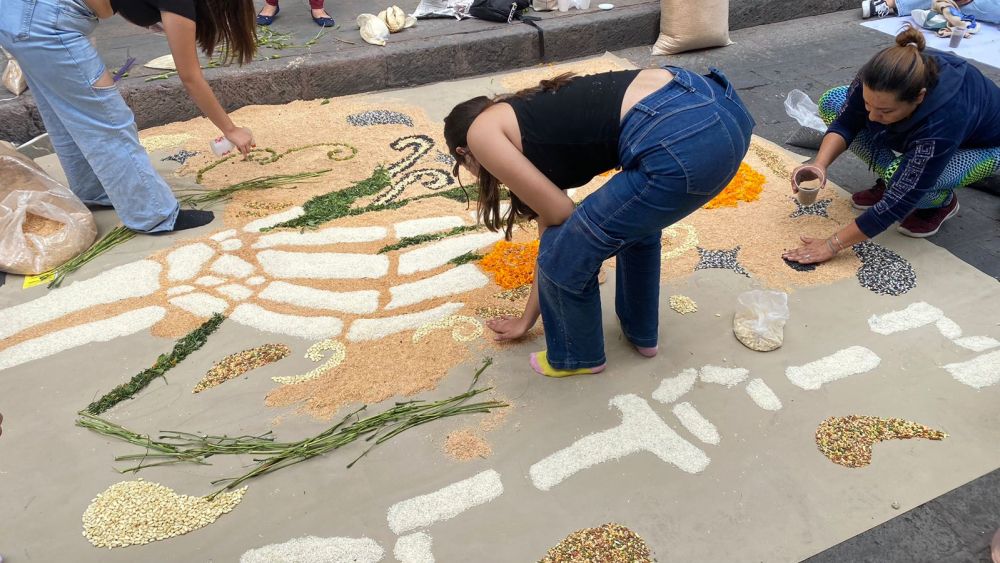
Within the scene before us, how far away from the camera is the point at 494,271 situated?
2.67 m

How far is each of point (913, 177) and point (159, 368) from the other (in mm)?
2714

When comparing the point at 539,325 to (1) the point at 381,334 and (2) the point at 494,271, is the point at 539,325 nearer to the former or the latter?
(2) the point at 494,271

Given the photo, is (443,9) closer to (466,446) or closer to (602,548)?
(466,446)

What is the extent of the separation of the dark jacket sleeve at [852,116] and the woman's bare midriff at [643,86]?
4.41 ft

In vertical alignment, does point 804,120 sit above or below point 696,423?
above

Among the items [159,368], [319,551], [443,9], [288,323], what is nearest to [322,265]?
[288,323]

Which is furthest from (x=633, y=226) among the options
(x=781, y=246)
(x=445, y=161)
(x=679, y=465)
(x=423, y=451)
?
(x=445, y=161)

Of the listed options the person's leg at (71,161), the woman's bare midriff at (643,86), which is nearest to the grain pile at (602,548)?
the woman's bare midriff at (643,86)

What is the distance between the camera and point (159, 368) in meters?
2.27

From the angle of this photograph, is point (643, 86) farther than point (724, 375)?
No

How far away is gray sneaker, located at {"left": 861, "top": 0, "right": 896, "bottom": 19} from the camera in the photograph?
5000 millimetres

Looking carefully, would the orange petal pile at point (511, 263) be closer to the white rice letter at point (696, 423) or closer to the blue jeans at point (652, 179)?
the blue jeans at point (652, 179)

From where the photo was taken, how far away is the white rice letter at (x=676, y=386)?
211cm

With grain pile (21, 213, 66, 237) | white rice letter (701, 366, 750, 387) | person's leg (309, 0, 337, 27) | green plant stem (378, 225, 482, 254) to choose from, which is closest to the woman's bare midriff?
white rice letter (701, 366, 750, 387)
